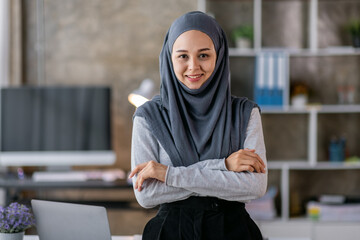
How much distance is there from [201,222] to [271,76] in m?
2.73

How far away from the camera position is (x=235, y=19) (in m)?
4.32

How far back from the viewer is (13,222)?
5.09 feet

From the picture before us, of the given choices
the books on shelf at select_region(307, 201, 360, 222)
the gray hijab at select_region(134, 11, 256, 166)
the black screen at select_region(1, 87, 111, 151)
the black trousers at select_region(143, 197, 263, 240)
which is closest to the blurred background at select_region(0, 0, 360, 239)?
the books on shelf at select_region(307, 201, 360, 222)

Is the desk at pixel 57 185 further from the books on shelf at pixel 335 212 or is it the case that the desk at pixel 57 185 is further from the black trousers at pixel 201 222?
the black trousers at pixel 201 222

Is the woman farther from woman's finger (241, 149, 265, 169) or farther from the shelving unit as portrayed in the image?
the shelving unit

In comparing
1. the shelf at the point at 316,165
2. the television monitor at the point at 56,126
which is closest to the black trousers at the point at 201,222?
the television monitor at the point at 56,126

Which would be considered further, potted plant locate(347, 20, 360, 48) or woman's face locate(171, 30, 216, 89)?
potted plant locate(347, 20, 360, 48)

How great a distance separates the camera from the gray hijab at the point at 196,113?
155 cm

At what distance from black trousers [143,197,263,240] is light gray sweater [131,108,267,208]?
0.03m

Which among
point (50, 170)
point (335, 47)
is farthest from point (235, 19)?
point (50, 170)

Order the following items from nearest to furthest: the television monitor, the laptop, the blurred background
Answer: the laptop < the television monitor < the blurred background

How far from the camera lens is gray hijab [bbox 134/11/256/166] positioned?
1.55 metres

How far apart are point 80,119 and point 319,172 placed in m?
2.10

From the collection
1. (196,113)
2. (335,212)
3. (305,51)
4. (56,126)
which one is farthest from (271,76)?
(196,113)
